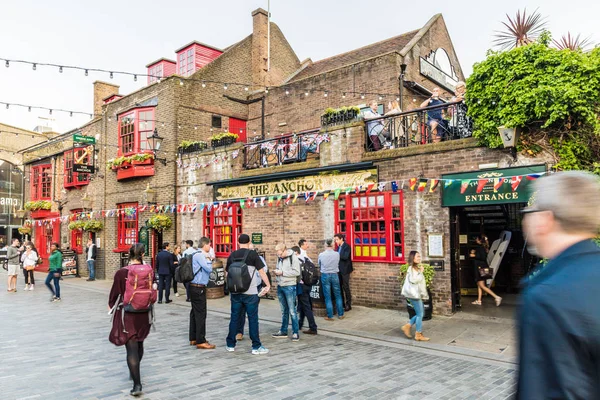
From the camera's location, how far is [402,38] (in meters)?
17.7

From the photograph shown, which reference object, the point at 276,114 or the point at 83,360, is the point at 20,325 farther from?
the point at 276,114

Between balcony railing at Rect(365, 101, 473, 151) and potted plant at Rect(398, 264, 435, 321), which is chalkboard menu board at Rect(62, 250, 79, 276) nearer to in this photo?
balcony railing at Rect(365, 101, 473, 151)

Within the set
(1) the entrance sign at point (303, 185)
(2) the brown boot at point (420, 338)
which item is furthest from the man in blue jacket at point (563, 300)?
(1) the entrance sign at point (303, 185)

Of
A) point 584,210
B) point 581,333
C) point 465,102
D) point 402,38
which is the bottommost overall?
point 581,333

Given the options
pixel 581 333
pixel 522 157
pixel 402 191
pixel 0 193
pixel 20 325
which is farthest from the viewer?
pixel 0 193

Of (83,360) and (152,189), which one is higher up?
(152,189)

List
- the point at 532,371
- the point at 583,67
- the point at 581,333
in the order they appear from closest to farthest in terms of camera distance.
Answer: the point at 581,333
the point at 532,371
the point at 583,67

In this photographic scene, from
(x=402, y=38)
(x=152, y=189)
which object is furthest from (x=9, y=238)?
(x=402, y=38)

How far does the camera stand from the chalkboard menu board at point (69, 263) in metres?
20.3

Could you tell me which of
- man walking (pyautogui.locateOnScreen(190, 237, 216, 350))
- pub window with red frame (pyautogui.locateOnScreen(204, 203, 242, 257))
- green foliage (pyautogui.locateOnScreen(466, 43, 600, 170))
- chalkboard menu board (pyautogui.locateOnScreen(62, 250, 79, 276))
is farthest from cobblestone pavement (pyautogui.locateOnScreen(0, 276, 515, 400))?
chalkboard menu board (pyautogui.locateOnScreen(62, 250, 79, 276))

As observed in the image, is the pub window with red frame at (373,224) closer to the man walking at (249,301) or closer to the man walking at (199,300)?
the man walking at (249,301)

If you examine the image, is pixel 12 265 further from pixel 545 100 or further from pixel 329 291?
pixel 545 100

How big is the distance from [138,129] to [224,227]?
646cm

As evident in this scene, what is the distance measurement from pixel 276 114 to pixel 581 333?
57.2 ft
